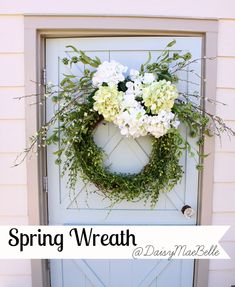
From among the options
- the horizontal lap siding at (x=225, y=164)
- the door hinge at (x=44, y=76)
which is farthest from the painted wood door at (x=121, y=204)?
the horizontal lap siding at (x=225, y=164)

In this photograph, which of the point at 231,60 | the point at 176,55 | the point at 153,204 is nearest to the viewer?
the point at 176,55

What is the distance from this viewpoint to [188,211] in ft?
5.45

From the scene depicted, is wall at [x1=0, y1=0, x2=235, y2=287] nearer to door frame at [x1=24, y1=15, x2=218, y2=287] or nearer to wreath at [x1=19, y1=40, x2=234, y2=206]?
door frame at [x1=24, y1=15, x2=218, y2=287]

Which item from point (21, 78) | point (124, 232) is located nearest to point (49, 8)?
point (21, 78)

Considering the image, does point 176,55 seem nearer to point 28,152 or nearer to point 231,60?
point 231,60

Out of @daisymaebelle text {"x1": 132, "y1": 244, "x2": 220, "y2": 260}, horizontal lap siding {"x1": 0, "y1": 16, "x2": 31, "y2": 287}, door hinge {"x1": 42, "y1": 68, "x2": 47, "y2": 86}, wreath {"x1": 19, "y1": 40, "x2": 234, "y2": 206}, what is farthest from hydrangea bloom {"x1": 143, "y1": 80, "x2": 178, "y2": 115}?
@daisymaebelle text {"x1": 132, "y1": 244, "x2": 220, "y2": 260}

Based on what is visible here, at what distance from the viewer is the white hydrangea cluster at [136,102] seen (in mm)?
1399

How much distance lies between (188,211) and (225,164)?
0.36 metres

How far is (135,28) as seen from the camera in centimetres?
154

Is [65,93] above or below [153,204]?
above

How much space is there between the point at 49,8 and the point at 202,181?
4.39 feet

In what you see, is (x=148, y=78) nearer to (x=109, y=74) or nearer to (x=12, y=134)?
(x=109, y=74)

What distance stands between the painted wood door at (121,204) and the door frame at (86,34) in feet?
0.13

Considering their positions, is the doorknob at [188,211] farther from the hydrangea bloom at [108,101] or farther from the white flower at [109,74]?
the white flower at [109,74]
